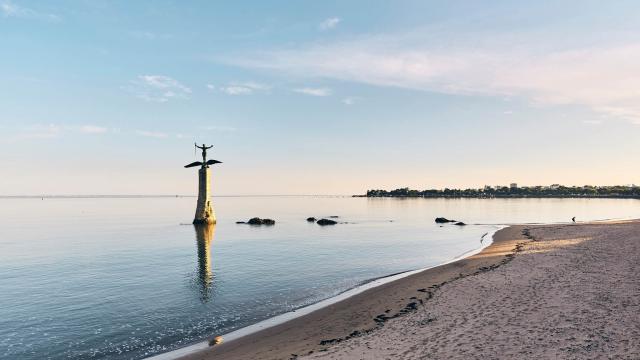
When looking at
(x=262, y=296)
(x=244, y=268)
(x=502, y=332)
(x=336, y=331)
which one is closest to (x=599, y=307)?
(x=502, y=332)

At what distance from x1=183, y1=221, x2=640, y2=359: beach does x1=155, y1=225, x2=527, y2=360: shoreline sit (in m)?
0.05

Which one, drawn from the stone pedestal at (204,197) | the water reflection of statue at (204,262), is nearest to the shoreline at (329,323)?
the water reflection of statue at (204,262)

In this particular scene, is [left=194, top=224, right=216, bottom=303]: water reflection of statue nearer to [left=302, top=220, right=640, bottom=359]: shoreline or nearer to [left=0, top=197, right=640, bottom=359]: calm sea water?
[left=0, top=197, right=640, bottom=359]: calm sea water

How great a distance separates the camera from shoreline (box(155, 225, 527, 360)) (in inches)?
570

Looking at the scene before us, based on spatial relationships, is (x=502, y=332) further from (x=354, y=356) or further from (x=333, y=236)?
(x=333, y=236)

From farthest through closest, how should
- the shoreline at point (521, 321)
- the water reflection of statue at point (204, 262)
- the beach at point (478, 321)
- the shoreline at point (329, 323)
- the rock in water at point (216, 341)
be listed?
1. the water reflection of statue at point (204, 262)
2. the rock in water at point (216, 341)
3. the shoreline at point (329, 323)
4. the beach at point (478, 321)
5. the shoreline at point (521, 321)

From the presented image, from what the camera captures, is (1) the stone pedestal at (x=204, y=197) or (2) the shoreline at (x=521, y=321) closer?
(2) the shoreline at (x=521, y=321)

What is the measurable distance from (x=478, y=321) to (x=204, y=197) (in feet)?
210

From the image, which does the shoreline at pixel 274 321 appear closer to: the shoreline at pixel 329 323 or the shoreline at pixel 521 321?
the shoreline at pixel 329 323

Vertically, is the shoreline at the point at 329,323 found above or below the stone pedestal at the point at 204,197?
below

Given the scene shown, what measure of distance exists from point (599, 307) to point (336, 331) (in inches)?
440

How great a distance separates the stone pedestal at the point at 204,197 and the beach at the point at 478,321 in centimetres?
5132

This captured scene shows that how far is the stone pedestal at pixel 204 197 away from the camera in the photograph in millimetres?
69688

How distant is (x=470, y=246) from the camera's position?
45.8 m
